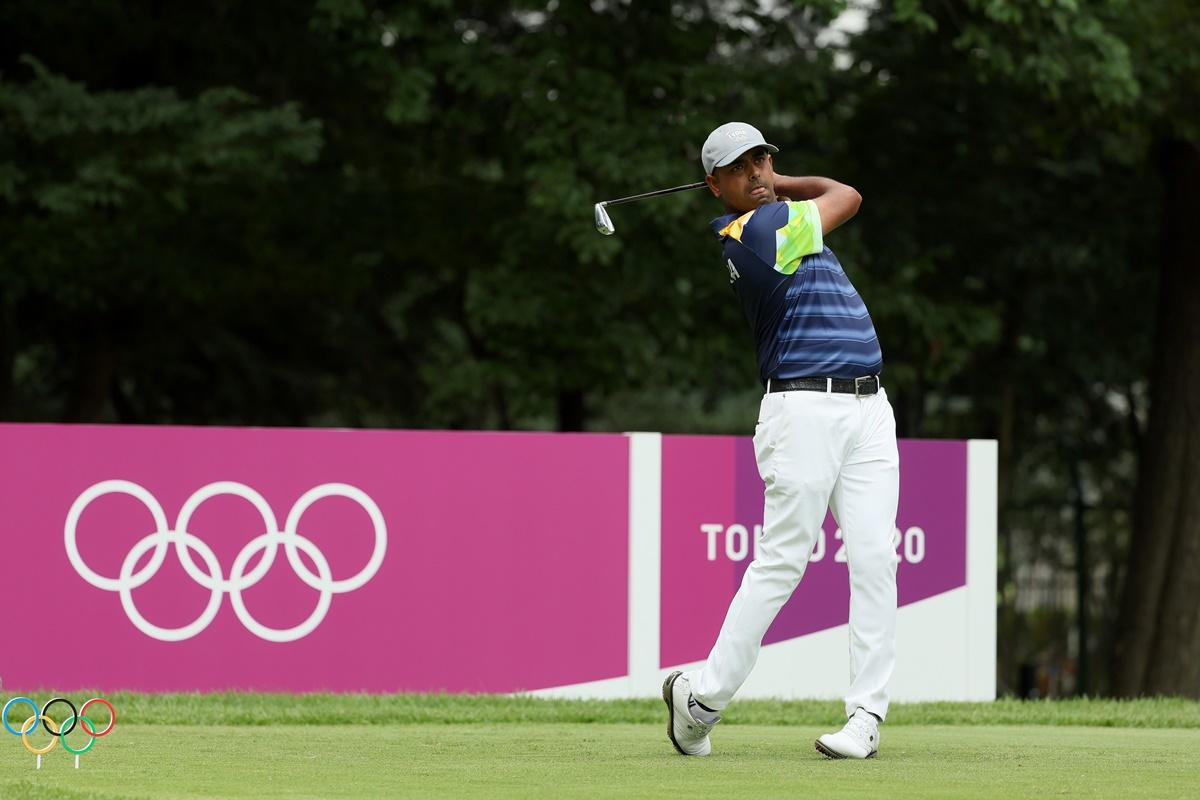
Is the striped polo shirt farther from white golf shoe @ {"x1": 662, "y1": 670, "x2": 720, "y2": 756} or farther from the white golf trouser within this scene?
white golf shoe @ {"x1": 662, "y1": 670, "x2": 720, "y2": 756}

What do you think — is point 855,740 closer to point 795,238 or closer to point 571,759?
point 571,759

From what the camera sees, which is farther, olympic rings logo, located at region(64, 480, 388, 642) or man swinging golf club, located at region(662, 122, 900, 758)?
olympic rings logo, located at region(64, 480, 388, 642)

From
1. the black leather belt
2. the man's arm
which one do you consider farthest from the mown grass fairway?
the man's arm

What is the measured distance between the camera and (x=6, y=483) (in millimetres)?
8602

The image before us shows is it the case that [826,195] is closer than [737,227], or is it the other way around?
[737,227]

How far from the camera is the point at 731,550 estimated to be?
906cm

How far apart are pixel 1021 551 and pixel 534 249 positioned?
278 inches

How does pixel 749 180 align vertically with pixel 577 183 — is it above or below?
below

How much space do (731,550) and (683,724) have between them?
3401 mm

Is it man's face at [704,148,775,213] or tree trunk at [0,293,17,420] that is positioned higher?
man's face at [704,148,775,213]

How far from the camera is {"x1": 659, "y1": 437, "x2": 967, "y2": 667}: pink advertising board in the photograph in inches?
354

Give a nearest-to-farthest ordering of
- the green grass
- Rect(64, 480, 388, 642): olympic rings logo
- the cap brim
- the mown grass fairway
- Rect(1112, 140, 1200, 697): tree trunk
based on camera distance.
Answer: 1. the mown grass fairway
2. the cap brim
3. the green grass
4. Rect(64, 480, 388, 642): olympic rings logo
5. Rect(1112, 140, 1200, 697): tree trunk

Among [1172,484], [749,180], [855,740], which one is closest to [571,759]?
[855,740]

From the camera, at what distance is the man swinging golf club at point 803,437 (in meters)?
5.58
